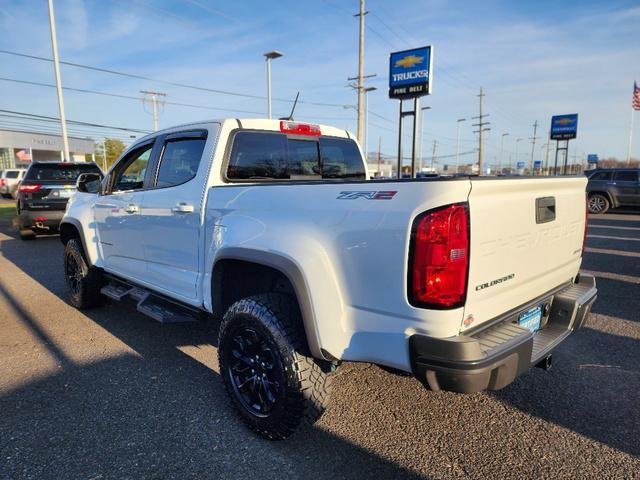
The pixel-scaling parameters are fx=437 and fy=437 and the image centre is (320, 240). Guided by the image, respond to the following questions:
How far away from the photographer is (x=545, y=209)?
8.30 ft

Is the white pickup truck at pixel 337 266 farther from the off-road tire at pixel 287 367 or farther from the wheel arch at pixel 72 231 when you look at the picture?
the wheel arch at pixel 72 231

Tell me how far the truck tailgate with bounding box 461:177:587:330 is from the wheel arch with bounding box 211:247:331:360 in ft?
2.59

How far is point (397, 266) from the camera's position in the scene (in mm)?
2059

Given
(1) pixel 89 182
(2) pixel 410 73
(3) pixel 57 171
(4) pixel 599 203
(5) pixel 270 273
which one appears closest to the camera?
(5) pixel 270 273

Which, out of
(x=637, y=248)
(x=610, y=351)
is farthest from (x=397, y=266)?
(x=637, y=248)

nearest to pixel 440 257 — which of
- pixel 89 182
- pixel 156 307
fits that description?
pixel 156 307

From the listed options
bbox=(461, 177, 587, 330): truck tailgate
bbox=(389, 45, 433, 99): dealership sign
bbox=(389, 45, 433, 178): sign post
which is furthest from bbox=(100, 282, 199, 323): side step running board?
bbox=(389, 45, 433, 99): dealership sign

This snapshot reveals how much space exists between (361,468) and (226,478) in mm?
732

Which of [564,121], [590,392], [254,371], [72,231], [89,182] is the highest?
[564,121]

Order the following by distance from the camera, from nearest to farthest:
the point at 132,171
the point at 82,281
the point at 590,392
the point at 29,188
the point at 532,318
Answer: the point at 532,318, the point at 590,392, the point at 132,171, the point at 82,281, the point at 29,188

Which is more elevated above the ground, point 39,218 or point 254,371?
point 39,218

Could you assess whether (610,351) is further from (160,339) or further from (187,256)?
(160,339)

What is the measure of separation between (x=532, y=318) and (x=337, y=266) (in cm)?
129

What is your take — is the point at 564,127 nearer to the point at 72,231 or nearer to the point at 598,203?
the point at 598,203
